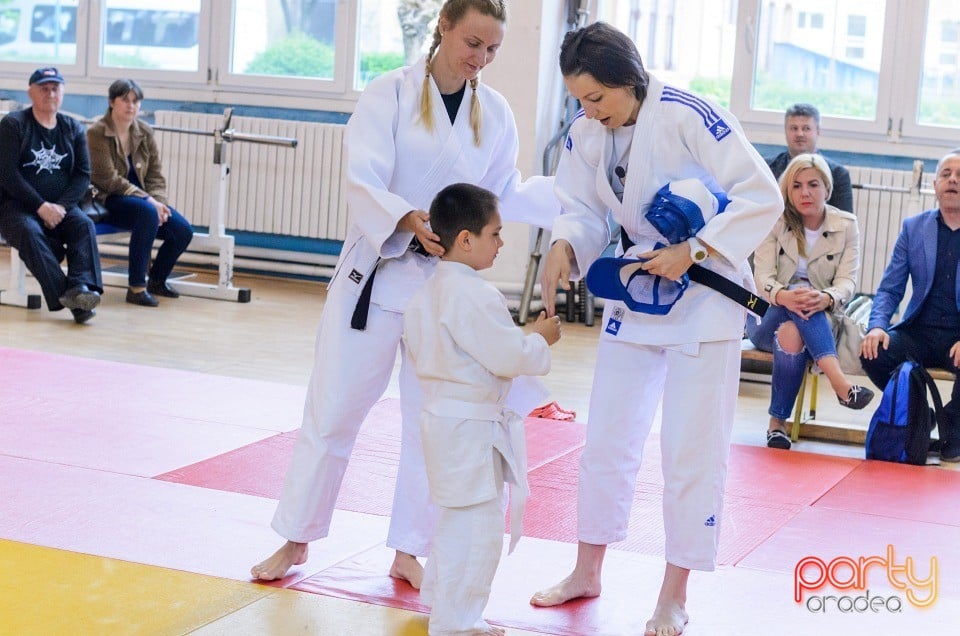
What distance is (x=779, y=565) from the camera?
9.87 ft

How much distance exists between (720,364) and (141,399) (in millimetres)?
2722

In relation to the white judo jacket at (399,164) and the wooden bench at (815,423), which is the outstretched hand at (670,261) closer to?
the white judo jacket at (399,164)

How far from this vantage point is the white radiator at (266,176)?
7.86 meters

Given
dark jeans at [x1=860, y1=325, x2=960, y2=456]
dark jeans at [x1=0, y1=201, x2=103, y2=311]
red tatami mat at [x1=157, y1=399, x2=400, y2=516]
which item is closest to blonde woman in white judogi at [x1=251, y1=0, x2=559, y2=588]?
red tatami mat at [x1=157, y1=399, x2=400, y2=516]

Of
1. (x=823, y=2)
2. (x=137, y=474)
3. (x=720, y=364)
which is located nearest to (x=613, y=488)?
(x=720, y=364)

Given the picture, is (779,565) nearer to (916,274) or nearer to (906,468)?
(906,468)

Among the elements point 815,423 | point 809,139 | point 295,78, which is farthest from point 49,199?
point 815,423

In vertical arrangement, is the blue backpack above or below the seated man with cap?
below

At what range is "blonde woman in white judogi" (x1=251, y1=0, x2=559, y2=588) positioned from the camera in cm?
265

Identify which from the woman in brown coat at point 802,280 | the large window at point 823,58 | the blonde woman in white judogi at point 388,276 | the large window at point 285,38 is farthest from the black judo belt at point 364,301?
the large window at point 285,38

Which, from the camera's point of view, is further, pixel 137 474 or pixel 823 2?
pixel 823 2

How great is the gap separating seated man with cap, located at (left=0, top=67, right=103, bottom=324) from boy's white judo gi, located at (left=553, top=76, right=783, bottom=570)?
4.20 m

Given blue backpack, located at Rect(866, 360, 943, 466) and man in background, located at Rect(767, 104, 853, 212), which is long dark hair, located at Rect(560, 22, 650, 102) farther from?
man in background, located at Rect(767, 104, 853, 212)

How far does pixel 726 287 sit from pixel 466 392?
1.95ft
